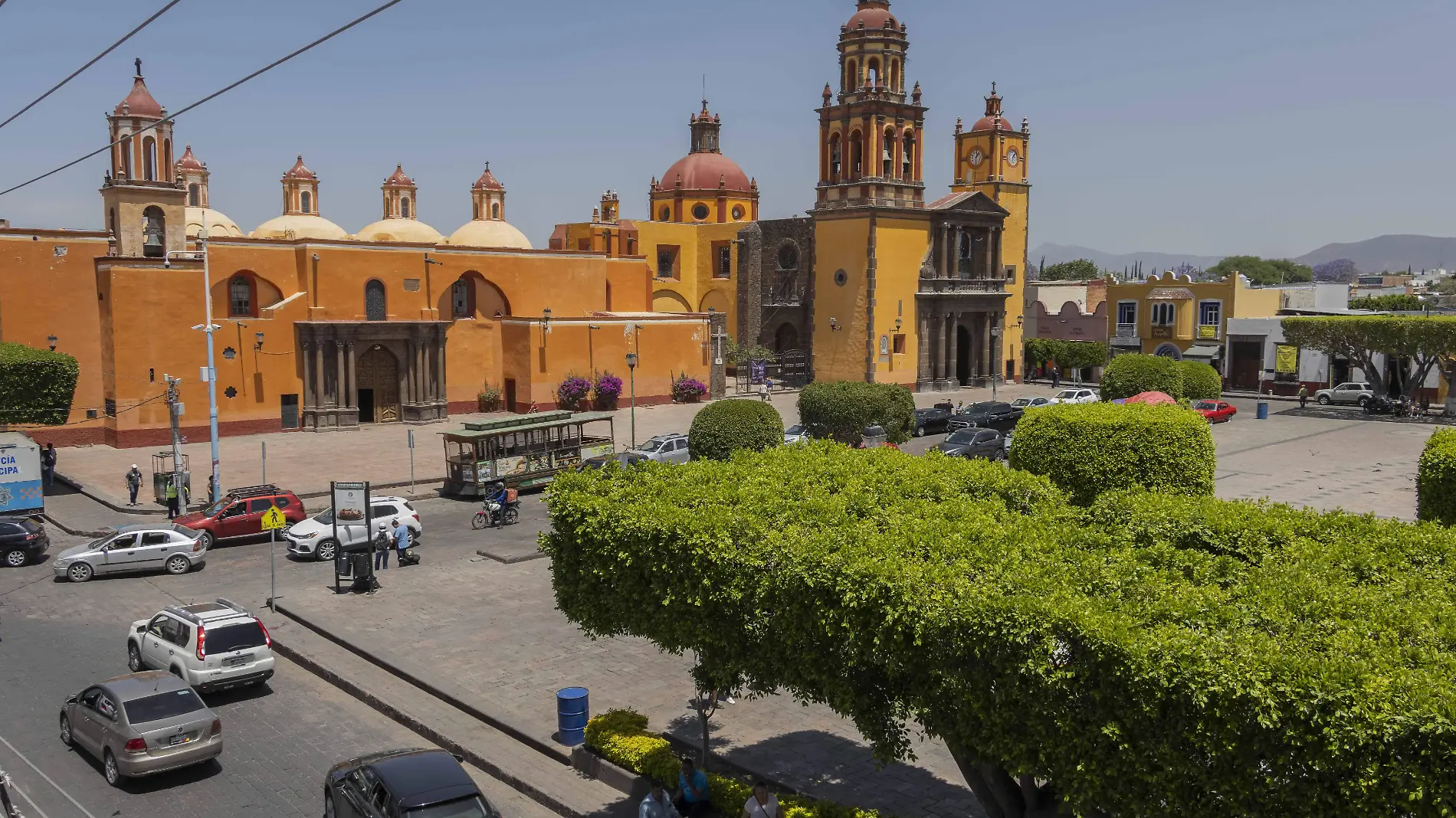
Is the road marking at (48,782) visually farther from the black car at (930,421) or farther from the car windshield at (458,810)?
the black car at (930,421)

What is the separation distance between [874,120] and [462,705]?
1776 inches

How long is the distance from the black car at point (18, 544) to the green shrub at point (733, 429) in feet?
49.8

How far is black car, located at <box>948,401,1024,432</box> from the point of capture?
41.2 meters

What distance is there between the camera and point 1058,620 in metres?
8.21

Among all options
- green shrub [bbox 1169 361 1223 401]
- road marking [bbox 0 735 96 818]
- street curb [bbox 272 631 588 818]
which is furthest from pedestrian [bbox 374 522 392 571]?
green shrub [bbox 1169 361 1223 401]

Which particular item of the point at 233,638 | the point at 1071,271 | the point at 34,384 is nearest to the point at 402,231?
the point at 34,384

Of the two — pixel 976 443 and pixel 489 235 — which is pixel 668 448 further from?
pixel 489 235

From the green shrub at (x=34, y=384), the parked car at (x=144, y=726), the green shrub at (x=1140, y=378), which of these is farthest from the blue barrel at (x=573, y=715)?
the green shrub at (x=1140, y=378)

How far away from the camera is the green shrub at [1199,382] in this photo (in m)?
45.4

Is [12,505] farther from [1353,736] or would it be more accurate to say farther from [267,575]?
[1353,736]

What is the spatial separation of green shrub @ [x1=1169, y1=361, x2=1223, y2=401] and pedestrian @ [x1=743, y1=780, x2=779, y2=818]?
126ft

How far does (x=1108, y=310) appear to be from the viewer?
65.1 m

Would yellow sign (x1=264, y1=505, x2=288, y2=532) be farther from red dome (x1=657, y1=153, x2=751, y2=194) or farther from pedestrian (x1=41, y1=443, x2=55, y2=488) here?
red dome (x1=657, y1=153, x2=751, y2=194)

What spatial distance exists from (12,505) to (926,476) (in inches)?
962
